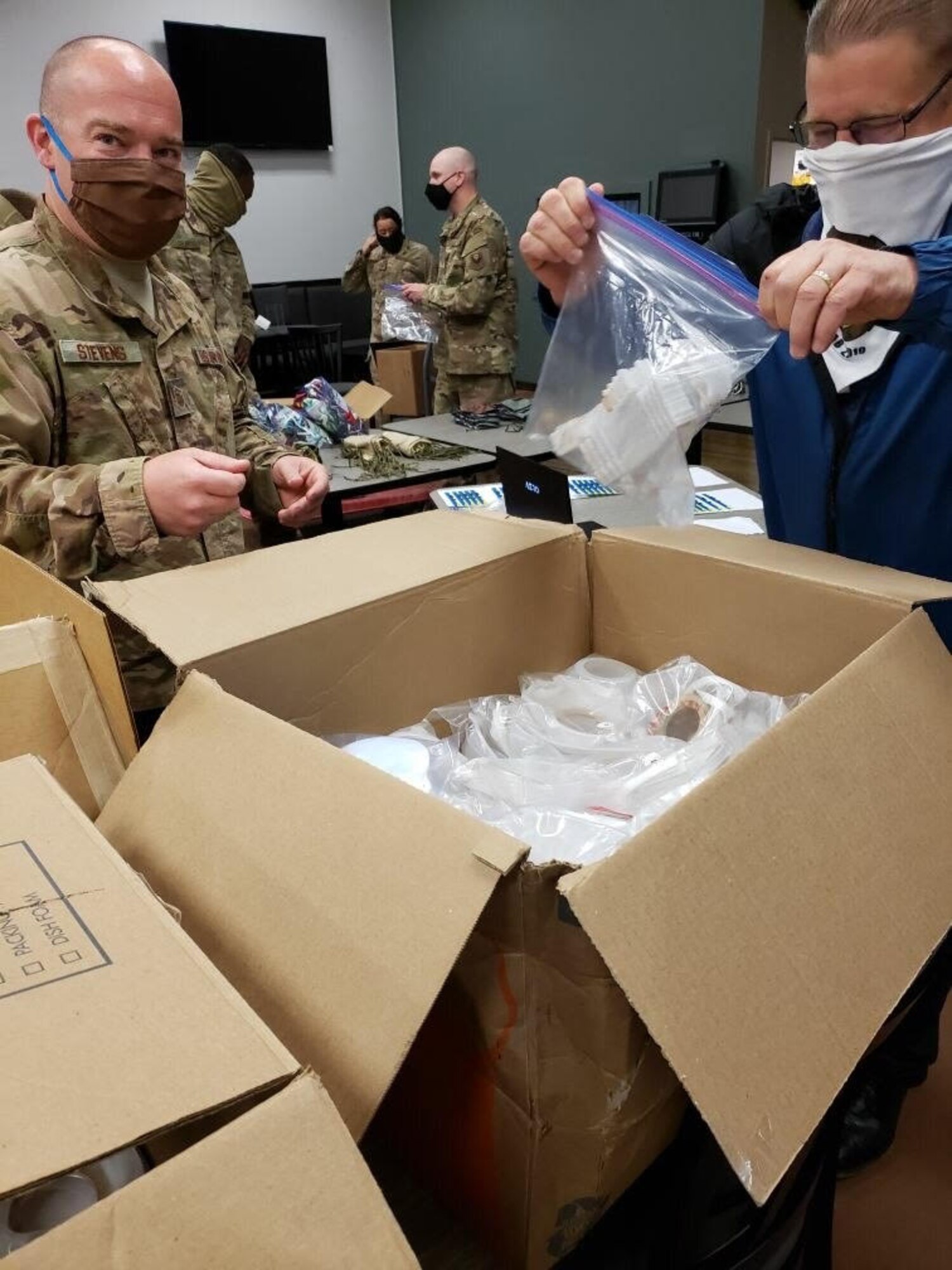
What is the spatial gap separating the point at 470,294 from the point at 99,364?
3277 millimetres

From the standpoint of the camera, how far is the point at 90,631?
2.59ft

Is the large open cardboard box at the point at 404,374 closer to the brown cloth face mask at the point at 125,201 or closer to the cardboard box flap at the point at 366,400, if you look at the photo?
the cardboard box flap at the point at 366,400

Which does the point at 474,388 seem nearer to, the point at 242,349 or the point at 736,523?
the point at 242,349

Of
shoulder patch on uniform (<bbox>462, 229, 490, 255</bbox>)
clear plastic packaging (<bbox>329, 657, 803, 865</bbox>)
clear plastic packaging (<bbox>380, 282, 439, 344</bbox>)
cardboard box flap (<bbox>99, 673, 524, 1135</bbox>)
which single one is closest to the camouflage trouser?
clear plastic packaging (<bbox>380, 282, 439, 344</bbox>)

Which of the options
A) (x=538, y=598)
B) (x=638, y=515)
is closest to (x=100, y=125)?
(x=538, y=598)

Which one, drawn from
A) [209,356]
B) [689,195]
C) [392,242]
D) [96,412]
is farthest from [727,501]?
[689,195]

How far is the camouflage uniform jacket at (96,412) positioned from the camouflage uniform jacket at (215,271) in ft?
6.23

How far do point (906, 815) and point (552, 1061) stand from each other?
1.11 ft

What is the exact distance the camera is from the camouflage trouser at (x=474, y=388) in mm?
4590

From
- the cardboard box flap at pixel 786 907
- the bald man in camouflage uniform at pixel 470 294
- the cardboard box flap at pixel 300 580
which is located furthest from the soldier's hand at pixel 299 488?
the bald man in camouflage uniform at pixel 470 294

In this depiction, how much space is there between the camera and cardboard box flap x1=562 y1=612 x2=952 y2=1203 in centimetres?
48

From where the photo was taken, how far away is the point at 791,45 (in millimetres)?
5324

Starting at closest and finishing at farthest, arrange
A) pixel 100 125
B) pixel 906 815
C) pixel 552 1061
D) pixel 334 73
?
pixel 552 1061, pixel 906 815, pixel 100 125, pixel 334 73

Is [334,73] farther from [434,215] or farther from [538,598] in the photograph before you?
[538,598]
